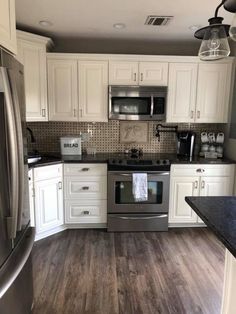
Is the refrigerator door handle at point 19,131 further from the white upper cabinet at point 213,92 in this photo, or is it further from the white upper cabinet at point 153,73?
the white upper cabinet at point 213,92

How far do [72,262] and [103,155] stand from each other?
1.43 metres

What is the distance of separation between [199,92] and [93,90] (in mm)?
1405

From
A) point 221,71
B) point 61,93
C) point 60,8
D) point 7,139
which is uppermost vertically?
point 60,8

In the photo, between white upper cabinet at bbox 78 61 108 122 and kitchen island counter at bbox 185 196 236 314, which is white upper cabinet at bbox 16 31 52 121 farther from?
kitchen island counter at bbox 185 196 236 314

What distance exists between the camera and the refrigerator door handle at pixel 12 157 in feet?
4.00

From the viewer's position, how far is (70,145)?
330 cm

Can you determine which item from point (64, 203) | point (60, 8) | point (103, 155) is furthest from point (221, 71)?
point (64, 203)

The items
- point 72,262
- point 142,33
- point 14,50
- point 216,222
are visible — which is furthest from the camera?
point 142,33

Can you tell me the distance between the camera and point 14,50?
5.04 feet

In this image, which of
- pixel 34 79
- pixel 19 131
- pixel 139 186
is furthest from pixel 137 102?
pixel 19 131

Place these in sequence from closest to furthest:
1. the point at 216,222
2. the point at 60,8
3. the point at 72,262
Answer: the point at 216,222 → the point at 60,8 → the point at 72,262

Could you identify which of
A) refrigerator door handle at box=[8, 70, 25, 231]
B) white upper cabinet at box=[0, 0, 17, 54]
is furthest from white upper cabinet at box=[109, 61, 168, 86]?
refrigerator door handle at box=[8, 70, 25, 231]

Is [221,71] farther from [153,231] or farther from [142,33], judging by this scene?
[153,231]

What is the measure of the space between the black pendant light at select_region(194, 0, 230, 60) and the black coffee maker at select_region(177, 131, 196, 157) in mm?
2119
